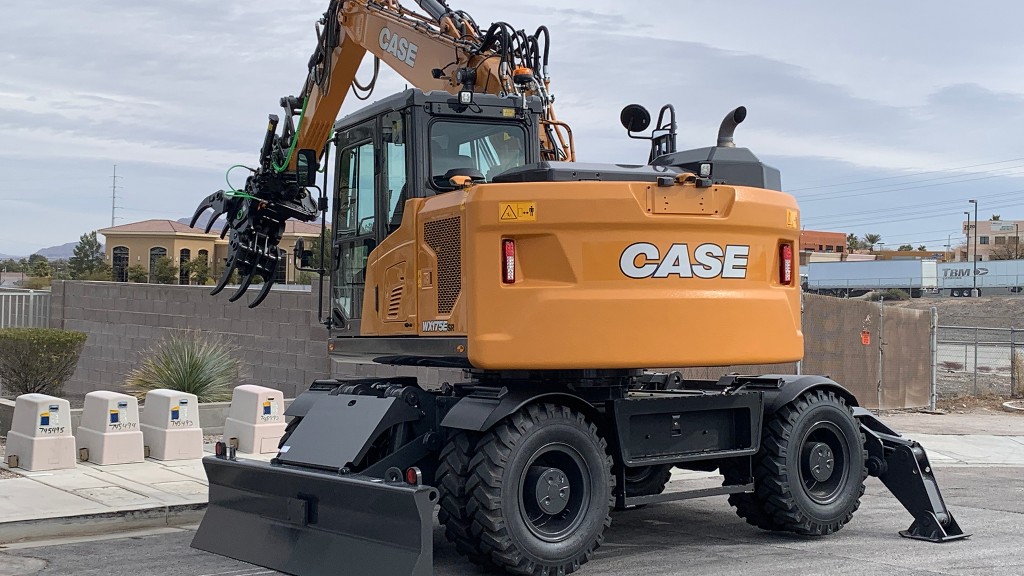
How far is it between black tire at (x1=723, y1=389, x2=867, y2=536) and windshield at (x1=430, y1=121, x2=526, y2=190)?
309cm

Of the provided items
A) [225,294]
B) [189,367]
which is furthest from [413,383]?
[225,294]

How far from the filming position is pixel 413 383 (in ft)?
28.7

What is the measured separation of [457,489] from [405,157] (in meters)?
2.50

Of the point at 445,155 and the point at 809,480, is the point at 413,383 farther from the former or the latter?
the point at 809,480

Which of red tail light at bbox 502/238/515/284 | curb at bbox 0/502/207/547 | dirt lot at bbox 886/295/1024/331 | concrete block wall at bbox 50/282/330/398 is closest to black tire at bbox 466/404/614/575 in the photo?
red tail light at bbox 502/238/515/284

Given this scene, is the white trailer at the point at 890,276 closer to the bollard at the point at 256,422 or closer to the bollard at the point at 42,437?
the bollard at the point at 256,422

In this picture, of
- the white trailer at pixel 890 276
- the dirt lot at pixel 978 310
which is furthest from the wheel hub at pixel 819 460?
the white trailer at pixel 890 276

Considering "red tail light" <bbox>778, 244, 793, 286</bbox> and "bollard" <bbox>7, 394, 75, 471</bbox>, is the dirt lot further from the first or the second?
"bollard" <bbox>7, 394, 75, 471</bbox>

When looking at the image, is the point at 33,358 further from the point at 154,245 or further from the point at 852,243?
the point at 852,243

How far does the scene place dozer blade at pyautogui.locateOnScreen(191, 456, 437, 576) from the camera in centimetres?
665

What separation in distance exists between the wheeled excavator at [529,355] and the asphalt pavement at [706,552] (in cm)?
27

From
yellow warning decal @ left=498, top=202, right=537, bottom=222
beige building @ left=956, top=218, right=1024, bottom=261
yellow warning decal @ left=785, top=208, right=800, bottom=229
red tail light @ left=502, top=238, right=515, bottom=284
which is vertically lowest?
red tail light @ left=502, top=238, right=515, bottom=284

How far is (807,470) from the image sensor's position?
909cm

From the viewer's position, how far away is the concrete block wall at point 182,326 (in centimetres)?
1694
